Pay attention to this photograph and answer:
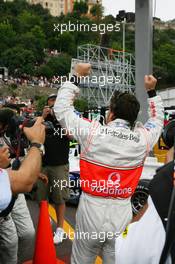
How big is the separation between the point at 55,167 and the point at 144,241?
3465 millimetres

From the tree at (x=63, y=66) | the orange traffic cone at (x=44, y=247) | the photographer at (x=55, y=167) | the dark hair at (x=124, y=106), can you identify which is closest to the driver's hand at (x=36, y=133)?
the dark hair at (x=124, y=106)

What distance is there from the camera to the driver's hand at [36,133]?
2169 mm

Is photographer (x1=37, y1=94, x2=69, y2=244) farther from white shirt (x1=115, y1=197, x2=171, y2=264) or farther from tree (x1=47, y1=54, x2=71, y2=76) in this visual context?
tree (x1=47, y1=54, x2=71, y2=76)

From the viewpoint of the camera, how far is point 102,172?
2.48 meters

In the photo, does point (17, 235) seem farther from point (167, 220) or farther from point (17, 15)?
point (17, 15)

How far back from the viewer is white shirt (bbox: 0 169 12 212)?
172 centimetres

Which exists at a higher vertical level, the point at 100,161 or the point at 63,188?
the point at 100,161

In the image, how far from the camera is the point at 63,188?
15.2ft

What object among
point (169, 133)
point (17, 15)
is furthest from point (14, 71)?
point (169, 133)

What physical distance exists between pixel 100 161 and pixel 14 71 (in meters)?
68.9

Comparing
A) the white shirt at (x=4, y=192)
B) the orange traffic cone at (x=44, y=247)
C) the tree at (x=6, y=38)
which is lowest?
the orange traffic cone at (x=44, y=247)

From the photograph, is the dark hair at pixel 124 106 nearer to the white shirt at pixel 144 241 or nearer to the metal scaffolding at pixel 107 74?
the metal scaffolding at pixel 107 74

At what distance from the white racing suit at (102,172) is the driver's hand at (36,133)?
0.84 ft

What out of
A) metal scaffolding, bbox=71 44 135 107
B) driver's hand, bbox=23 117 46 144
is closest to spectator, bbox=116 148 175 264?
driver's hand, bbox=23 117 46 144
